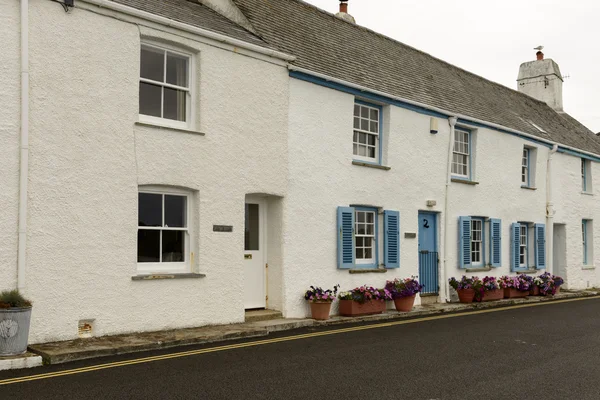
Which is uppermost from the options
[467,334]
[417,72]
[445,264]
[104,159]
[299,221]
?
[417,72]

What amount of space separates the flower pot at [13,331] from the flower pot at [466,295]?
12082 millimetres

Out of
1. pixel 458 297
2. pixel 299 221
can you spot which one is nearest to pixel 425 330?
pixel 299 221

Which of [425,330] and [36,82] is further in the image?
A: [425,330]

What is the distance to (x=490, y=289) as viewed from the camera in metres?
17.7

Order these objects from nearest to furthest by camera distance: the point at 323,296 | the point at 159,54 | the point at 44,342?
1. the point at 44,342
2. the point at 159,54
3. the point at 323,296

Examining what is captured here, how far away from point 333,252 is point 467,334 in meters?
3.64

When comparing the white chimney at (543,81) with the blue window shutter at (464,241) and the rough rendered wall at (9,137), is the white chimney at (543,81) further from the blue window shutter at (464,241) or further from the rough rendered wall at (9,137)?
the rough rendered wall at (9,137)

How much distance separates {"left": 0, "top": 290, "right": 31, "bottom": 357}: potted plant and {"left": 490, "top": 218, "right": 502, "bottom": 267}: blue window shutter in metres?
14.2

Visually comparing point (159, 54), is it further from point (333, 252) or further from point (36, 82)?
point (333, 252)

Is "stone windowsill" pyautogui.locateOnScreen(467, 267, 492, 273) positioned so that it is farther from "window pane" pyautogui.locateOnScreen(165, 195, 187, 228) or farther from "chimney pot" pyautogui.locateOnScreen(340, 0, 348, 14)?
"chimney pot" pyautogui.locateOnScreen(340, 0, 348, 14)

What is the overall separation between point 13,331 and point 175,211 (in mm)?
3839

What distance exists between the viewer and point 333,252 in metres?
13.9

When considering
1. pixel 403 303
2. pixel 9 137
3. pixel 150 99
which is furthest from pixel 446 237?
pixel 9 137

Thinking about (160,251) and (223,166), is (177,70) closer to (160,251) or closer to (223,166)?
(223,166)
